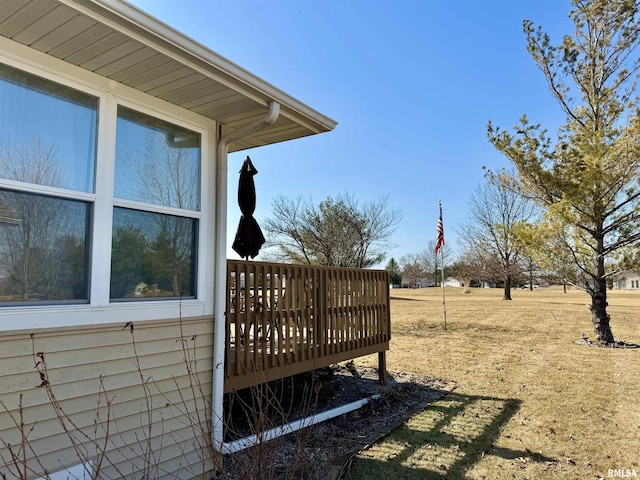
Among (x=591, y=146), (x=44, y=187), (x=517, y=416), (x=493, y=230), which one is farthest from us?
(x=493, y=230)

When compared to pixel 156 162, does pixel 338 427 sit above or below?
below

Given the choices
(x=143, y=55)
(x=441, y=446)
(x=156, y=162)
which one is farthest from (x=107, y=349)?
(x=441, y=446)

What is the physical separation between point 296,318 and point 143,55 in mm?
2943

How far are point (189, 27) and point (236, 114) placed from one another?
2.32 metres

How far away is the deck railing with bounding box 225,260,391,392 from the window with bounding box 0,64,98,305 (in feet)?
4.50

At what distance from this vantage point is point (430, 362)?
25.4ft

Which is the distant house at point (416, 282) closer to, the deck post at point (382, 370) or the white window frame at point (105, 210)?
the deck post at point (382, 370)

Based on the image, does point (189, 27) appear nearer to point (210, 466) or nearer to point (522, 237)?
point (210, 466)

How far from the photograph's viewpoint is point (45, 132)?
2.42m

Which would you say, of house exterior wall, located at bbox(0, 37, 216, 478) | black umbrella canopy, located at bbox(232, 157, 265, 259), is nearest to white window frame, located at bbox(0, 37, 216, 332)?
house exterior wall, located at bbox(0, 37, 216, 478)

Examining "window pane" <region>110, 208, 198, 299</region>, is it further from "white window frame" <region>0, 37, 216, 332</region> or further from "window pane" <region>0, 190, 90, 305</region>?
"window pane" <region>0, 190, 90, 305</region>

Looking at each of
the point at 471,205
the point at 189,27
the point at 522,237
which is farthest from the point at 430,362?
the point at 471,205

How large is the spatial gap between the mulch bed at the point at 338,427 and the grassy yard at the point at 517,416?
21cm

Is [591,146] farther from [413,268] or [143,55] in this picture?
[413,268]
